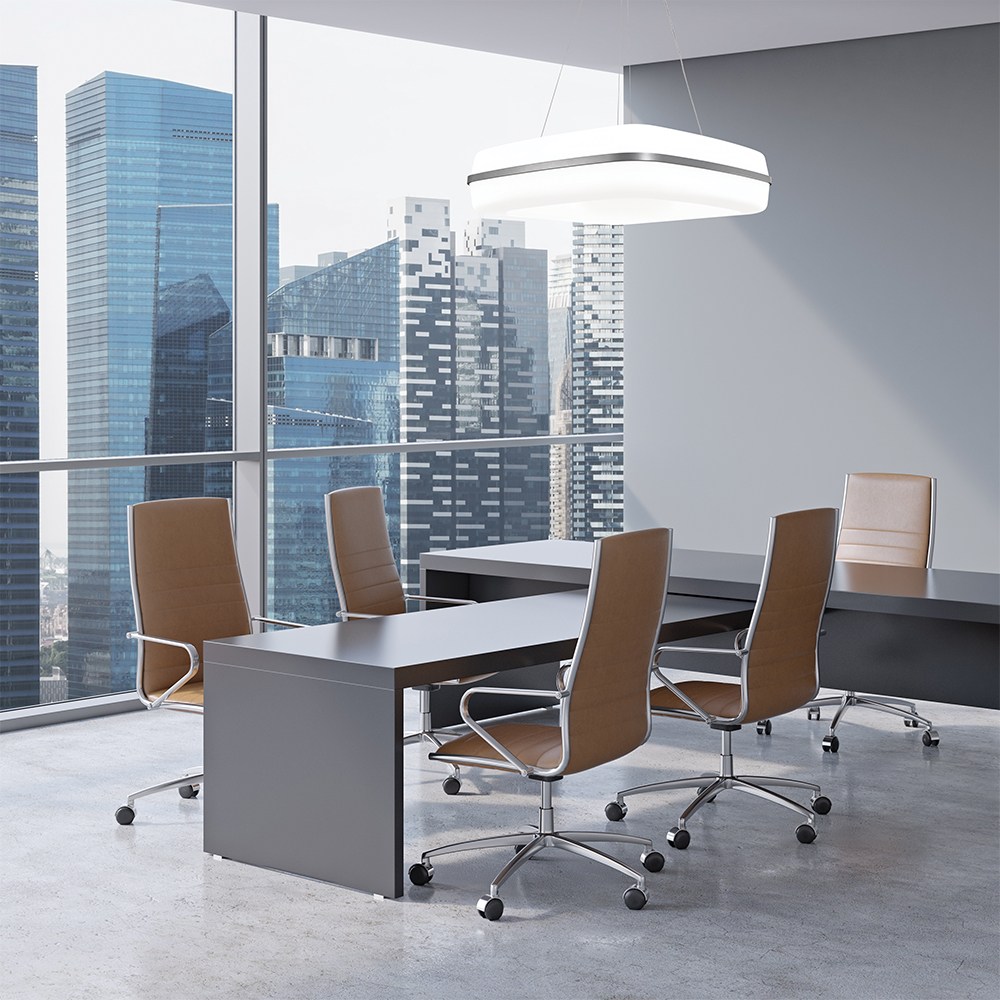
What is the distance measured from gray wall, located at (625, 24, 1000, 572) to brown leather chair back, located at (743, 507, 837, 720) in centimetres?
305

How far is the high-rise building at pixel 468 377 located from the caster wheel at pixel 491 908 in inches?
163

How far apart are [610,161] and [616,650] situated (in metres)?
1.58

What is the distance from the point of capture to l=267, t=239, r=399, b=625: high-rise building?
7.36 metres

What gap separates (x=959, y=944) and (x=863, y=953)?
0.28m

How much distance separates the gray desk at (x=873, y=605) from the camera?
497 cm

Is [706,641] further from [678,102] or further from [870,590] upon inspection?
[678,102]

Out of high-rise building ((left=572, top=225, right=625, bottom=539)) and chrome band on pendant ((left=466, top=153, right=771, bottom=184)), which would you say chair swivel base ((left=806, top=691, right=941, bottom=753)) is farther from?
high-rise building ((left=572, top=225, right=625, bottom=539))

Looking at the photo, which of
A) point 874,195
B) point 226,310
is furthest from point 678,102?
point 226,310

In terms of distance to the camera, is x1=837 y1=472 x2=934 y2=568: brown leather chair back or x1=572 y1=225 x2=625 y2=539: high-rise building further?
x1=572 y1=225 x2=625 y2=539: high-rise building

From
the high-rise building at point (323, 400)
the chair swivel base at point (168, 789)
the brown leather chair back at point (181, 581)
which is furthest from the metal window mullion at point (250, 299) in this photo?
the chair swivel base at point (168, 789)

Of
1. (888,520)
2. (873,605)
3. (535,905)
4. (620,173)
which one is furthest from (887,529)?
(535,905)

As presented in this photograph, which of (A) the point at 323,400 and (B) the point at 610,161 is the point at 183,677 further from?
(A) the point at 323,400

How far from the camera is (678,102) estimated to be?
329 inches

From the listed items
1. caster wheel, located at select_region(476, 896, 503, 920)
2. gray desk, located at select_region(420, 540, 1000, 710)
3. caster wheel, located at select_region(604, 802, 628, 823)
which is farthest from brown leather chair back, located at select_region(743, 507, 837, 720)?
caster wheel, located at select_region(476, 896, 503, 920)
